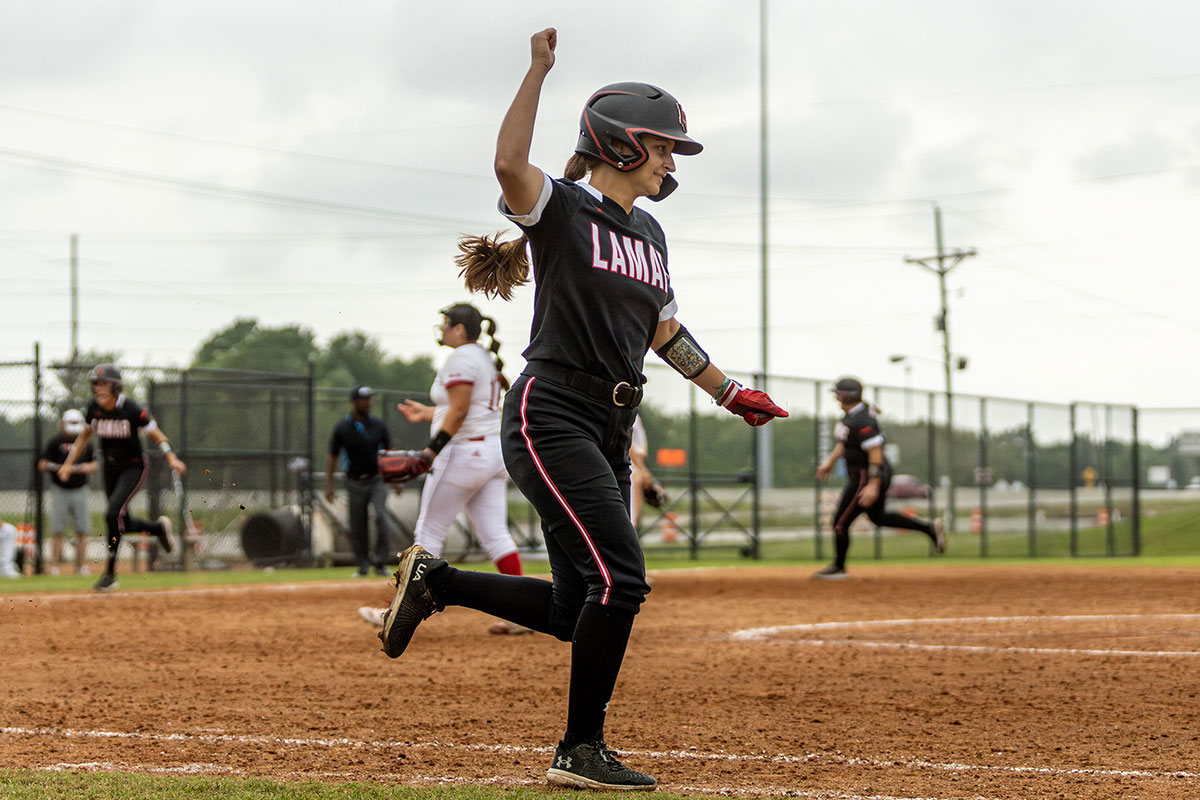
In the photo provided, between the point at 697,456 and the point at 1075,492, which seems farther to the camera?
the point at 1075,492

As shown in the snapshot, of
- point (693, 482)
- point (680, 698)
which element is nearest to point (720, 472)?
point (693, 482)

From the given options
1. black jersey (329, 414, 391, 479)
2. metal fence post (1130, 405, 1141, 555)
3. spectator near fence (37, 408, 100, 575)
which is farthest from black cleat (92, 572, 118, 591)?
metal fence post (1130, 405, 1141, 555)

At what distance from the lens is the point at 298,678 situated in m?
6.83

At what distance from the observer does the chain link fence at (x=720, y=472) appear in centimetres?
1816

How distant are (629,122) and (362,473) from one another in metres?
12.4

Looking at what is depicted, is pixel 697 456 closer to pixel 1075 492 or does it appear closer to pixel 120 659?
pixel 1075 492

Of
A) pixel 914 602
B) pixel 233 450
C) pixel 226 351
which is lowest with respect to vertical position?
pixel 914 602

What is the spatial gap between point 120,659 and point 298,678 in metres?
1.52

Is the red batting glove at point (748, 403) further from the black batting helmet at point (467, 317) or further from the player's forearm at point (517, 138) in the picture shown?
the black batting helmet at point (467, 317)

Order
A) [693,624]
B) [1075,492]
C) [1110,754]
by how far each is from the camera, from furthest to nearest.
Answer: [1075,492] → [693,624] → [1110,754]

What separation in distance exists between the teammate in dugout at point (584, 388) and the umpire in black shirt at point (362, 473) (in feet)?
37.4

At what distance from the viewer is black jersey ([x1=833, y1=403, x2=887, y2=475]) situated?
47.4ft

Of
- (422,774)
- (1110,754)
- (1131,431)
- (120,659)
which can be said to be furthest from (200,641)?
(1131,431)

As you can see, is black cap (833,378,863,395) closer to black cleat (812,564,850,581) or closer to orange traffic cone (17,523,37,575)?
black cleat (812,564,850,581)
